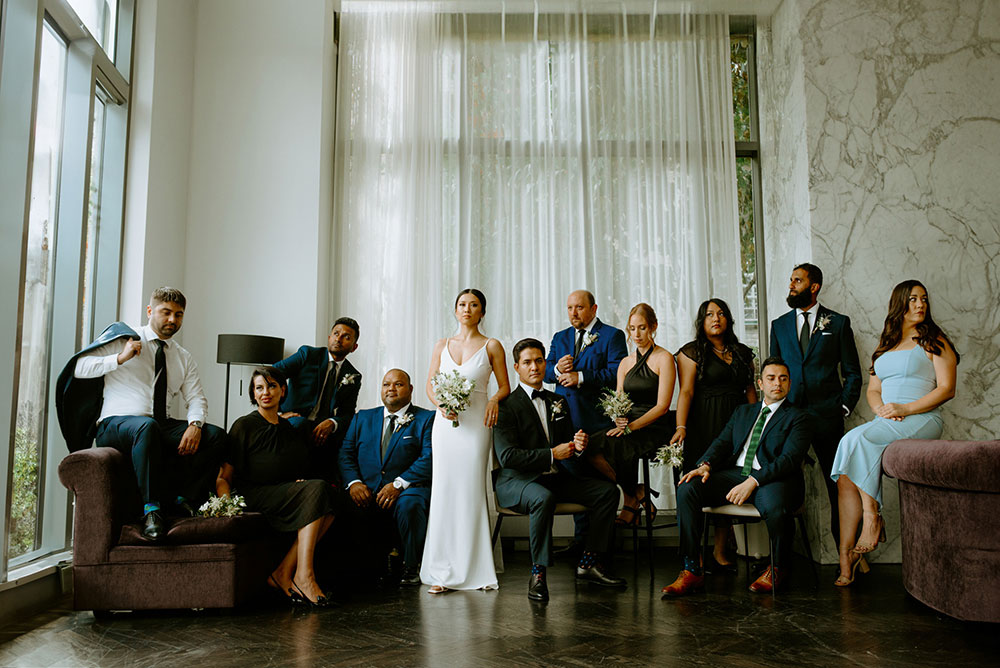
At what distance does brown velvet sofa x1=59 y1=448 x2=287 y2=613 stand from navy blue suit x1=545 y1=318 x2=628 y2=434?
95.7 inches

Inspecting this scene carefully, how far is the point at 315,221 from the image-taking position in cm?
655

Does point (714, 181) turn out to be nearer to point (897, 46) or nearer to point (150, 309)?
point (897, 46)

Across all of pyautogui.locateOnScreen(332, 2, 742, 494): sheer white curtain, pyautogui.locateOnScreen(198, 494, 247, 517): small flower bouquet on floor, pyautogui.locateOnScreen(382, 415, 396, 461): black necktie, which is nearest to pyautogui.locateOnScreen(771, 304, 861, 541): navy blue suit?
pyautogui.locateOnScreen(332, 2, 742, 494): sheer white curtain

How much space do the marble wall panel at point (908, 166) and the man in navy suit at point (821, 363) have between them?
519 mm

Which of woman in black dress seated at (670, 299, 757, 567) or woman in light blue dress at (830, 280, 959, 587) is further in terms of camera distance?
woman in black dress seated at (670, 299, 757, 567)

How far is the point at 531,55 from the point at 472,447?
4.07m

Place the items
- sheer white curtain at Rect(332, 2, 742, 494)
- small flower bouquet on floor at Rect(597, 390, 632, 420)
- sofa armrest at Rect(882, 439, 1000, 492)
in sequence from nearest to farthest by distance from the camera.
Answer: sofa armrest at Rect(882, 439, 1000, 492) < small flower bouquet on floor at Rect(597, 390, 632, 420) < sheer white curtain at Rect(332, 2, 742, 494)

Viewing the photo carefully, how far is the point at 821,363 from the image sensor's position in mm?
5504

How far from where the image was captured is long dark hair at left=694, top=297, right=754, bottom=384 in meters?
5.38

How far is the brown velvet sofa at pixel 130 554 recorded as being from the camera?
13.0 ft

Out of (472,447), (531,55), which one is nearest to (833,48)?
(531,55)

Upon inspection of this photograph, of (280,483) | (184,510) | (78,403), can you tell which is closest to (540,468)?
(280,483)

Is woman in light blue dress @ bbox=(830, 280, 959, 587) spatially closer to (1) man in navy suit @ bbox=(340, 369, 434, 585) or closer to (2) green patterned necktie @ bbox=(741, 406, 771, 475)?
(2) green patterned necktie @ bbox=(741, 406, 771, 475)

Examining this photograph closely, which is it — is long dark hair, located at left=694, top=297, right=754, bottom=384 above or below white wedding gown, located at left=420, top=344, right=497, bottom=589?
above
